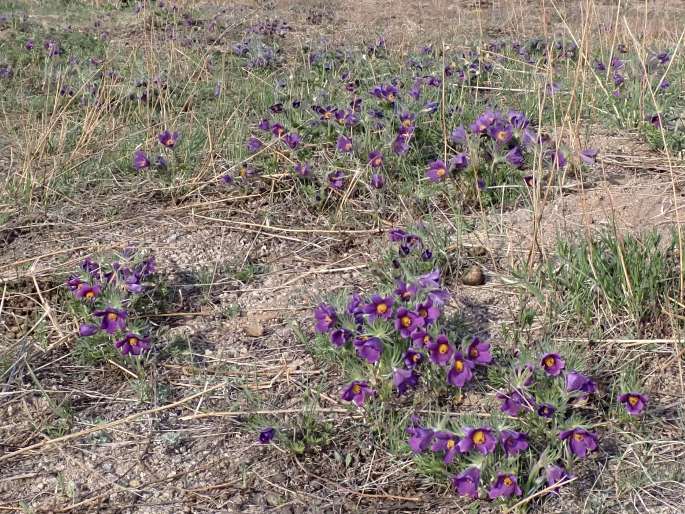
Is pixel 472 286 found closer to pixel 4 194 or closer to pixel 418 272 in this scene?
pixel 418 272

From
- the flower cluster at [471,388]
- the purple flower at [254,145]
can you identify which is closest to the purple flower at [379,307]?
the flower cluster at [471,388]

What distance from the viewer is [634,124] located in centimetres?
411

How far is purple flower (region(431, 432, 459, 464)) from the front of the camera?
2.07 metres

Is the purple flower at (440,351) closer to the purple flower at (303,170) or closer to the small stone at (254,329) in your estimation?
the small stone at (254,329)

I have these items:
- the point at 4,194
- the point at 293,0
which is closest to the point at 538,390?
the point at 4,194

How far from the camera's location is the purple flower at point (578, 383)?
85.0 inches

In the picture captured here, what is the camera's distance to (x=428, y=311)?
2389 mm

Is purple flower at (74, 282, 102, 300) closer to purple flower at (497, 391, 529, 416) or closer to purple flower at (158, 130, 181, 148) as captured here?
purple flower at (158, 130, 181, 148)

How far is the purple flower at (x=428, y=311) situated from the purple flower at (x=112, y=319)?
39.8 inches

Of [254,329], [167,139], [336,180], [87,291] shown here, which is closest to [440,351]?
[254,329]

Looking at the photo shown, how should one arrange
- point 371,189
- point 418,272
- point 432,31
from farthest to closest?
point 432,31
point 371,189
point 418,272

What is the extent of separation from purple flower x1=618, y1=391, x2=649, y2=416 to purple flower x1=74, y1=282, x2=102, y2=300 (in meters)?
1.80

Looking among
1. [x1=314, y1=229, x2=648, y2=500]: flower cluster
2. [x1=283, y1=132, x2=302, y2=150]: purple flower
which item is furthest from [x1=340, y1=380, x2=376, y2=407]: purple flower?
[x1=283, y1=132, x2=302, y2=150]: purple flower

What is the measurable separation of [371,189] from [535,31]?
4982 millimetres
